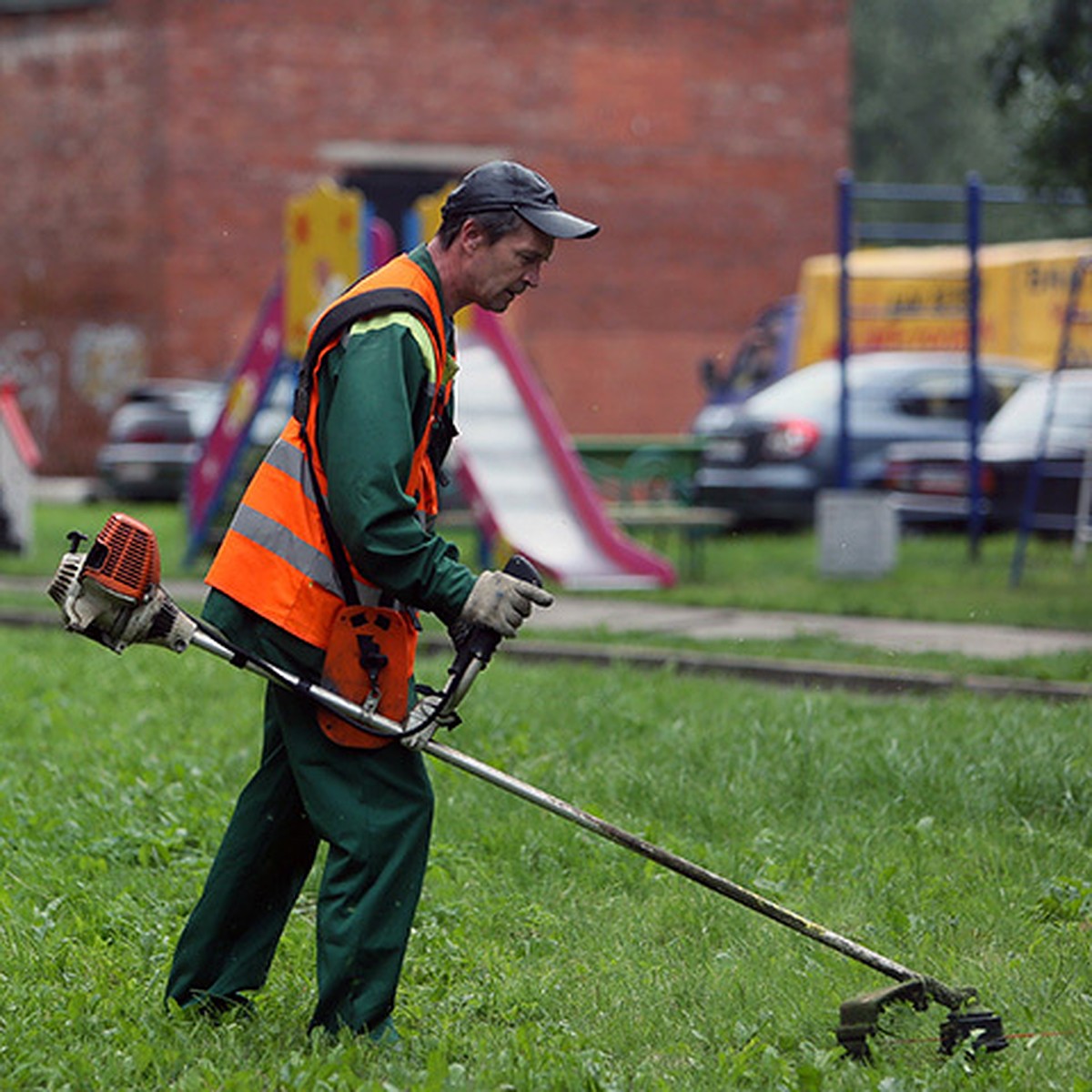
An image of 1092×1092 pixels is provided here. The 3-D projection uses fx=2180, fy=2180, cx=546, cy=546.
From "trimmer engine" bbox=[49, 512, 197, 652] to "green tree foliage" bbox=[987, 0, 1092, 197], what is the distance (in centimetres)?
1069

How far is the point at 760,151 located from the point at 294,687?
28183mm

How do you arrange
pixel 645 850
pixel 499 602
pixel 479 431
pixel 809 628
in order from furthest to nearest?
pixel 479 431 < pixel 809 628 < pixel 645 850 < pixel 499 602

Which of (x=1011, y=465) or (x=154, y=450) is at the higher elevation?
(x=1011, y=465)

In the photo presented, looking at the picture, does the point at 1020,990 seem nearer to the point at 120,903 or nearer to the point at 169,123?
the point at 120,903

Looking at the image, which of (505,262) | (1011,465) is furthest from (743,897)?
(1011,465)

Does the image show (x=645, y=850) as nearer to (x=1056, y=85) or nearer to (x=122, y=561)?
(x=122, y=561)

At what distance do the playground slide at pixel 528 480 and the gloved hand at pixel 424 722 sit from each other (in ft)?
29.6

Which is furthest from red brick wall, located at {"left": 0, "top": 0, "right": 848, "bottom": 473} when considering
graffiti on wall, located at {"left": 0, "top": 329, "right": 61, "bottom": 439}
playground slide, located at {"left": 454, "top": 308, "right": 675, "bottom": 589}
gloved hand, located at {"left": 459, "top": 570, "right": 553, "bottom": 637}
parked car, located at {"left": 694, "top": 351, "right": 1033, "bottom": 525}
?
gloved hand, located at {"left": 459, "top": 570, "right": 553, "bottom": 637}

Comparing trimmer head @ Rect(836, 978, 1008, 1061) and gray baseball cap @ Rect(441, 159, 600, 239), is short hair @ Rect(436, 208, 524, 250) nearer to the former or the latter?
gray baseball cap @ Rect(441, 159, 600, 239)

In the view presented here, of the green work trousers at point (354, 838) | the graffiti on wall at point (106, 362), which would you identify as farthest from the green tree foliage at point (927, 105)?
the green work trousers at point (354, 838)

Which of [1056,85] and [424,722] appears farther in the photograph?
[1056,85]

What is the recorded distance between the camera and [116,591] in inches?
161

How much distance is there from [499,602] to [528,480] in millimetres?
10491

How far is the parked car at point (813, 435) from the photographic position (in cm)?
1736
